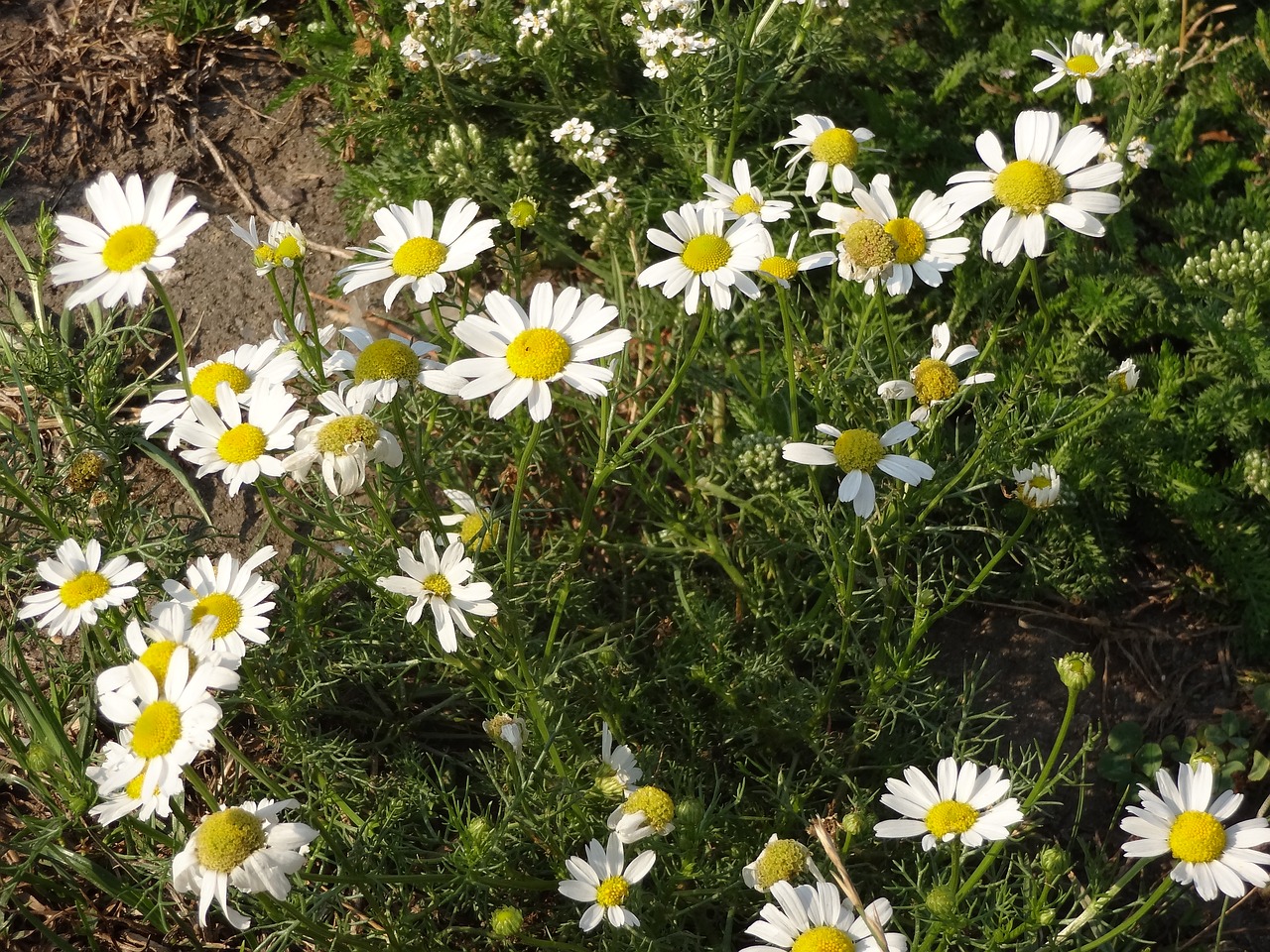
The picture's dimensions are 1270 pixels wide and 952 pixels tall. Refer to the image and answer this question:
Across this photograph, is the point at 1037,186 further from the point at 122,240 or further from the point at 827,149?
the point at 122,240

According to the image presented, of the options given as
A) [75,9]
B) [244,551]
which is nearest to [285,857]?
[244,551]

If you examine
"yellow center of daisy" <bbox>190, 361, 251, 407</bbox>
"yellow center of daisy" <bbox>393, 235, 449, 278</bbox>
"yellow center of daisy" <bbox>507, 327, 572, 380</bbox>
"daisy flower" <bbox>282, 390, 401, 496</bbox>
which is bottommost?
"daisy flower" <bbox>282, 390, 401, 496</bbox>

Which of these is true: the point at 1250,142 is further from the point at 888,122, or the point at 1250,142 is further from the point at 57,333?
the point at 57,333

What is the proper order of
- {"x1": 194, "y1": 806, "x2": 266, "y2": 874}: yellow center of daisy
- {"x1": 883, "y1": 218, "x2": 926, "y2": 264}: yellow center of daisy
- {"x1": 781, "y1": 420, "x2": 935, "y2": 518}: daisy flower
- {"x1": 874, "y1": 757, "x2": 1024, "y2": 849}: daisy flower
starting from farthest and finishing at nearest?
{"x1": 883, "y1": 218, "x2": 926, "y2": 264}: yellow center of daisy, {"x1": 781, "y1": 420, "x2": 935, "y2": 518}: daisy flower, {"x1": 874, "y1": 757, "x2": 1024, "y2": 849}: daisy flower, {"x1": 194, "y1": 806, "x2": 266, "y2": 874}: yellow center of daisy

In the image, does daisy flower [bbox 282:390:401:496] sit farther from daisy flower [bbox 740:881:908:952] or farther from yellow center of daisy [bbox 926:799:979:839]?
yellow center of daisy [bbox 926:799:979:839]

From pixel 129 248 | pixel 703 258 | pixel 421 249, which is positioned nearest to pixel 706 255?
pixel 703 258

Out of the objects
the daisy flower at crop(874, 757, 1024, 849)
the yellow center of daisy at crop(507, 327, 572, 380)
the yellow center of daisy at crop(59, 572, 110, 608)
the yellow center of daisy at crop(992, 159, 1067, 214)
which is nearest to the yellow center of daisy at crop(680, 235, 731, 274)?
the yellow center of daisy at crop(507, 327, 572, 380)

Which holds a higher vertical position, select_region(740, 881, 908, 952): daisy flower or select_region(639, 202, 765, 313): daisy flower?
select_region(639, 202, 765, 313): daisy flower
